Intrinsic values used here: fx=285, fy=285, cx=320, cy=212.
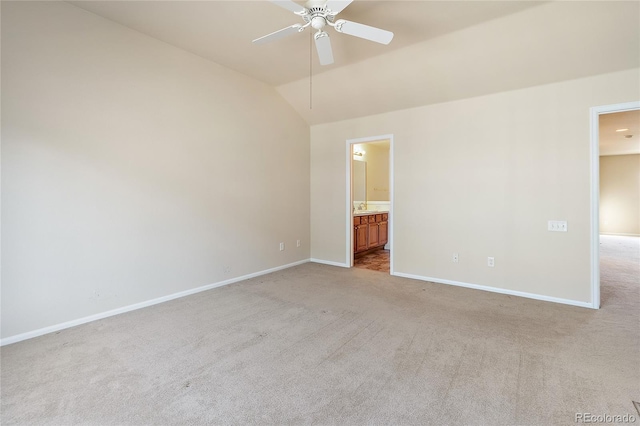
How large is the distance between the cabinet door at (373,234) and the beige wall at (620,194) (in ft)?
27.6

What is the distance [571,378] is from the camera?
1.89 metres

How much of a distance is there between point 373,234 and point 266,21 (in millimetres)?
4499

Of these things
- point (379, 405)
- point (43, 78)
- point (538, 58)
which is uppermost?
point (538, 58)

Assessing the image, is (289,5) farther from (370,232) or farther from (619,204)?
(619,204)

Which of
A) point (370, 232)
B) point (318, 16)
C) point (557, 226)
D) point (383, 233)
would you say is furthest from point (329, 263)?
point (318, 16)

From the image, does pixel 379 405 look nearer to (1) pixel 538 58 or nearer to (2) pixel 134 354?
(2) pixel 134 354

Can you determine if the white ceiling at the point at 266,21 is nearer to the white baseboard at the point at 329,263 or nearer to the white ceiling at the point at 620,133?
the white baseboard at the point at 329,263

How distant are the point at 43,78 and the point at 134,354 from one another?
2512 mm

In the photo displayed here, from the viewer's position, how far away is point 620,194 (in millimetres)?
8984

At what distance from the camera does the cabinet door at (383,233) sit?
6550 mm

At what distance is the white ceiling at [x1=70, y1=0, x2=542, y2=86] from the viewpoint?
257cm

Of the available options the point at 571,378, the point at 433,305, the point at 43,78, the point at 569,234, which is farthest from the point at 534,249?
the point at 43,78

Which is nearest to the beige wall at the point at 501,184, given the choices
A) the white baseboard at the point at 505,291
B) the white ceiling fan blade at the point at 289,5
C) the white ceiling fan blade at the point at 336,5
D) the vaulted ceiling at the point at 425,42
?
the white baseboard at the point at 505,291

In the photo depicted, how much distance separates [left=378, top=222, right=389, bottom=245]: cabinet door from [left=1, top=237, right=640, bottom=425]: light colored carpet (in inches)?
126
